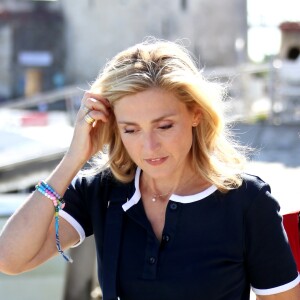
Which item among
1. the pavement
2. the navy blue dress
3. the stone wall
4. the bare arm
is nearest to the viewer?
the navy blue dress

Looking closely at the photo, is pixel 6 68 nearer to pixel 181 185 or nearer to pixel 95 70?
pixel 95 70

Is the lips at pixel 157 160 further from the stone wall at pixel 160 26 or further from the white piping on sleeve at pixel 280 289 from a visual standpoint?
the stone wall at pixel 160 26

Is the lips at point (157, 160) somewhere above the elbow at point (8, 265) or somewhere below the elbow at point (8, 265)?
above

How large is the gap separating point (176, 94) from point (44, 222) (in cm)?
51

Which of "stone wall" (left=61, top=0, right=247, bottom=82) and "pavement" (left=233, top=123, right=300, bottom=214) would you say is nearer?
"pavement" (left=233, top=123, right=300, bottom=214)

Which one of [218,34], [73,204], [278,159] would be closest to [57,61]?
[218,34]

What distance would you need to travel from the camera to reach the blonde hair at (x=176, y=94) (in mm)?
2307

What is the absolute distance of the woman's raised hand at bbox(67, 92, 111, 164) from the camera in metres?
2.42

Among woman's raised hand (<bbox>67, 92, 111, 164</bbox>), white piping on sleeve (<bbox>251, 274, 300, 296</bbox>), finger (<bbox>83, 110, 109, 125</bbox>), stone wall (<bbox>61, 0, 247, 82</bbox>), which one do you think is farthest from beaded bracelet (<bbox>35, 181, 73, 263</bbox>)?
stone wall (<bbox>61, 0, 247, 82</bbox>)

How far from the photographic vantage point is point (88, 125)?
2477 millimetres

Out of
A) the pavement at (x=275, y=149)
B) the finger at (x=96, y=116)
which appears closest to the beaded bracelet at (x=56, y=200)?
the finger at (x=96, y=116)

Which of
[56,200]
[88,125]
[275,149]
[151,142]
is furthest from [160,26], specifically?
[151,142]

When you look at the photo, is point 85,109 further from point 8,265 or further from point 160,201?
point 8,265

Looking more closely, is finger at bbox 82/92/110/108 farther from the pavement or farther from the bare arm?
the pavement
